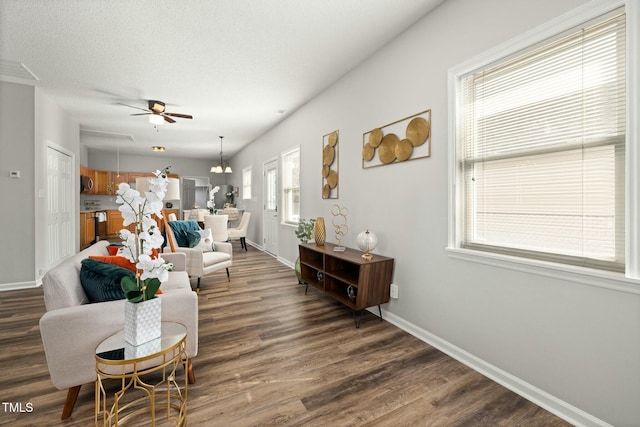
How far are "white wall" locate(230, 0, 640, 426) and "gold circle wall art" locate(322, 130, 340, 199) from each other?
0.39 feet

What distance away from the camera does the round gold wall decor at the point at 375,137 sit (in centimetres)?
295

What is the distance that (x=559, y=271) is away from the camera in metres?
1.61

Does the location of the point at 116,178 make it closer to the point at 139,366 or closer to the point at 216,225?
the point at 216,225

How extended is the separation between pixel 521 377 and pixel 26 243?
575cm

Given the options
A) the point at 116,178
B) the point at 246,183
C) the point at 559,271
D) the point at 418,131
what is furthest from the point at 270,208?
the point at 116,178

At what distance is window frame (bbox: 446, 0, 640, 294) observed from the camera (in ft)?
4.44

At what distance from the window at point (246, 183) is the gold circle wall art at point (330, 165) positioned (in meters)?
4.23

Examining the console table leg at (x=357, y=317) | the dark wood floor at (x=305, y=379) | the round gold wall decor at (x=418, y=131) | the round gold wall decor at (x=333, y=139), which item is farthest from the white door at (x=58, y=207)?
the round gold wall decor at (x=418, y=131)

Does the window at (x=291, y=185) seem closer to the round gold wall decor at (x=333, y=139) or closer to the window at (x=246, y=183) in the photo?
the round gold wall decor at (x=333, y=139)

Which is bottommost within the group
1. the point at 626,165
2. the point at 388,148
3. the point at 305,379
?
the point at 305,379

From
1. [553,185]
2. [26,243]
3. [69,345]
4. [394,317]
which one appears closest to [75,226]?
[26,243]

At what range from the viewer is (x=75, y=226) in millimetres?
5406

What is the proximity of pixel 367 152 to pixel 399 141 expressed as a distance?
47 cm

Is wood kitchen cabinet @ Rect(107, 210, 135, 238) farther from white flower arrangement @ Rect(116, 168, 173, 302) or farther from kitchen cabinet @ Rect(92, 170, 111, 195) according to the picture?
white flower arrangement @ Rect(116, 168, 173, 302)
